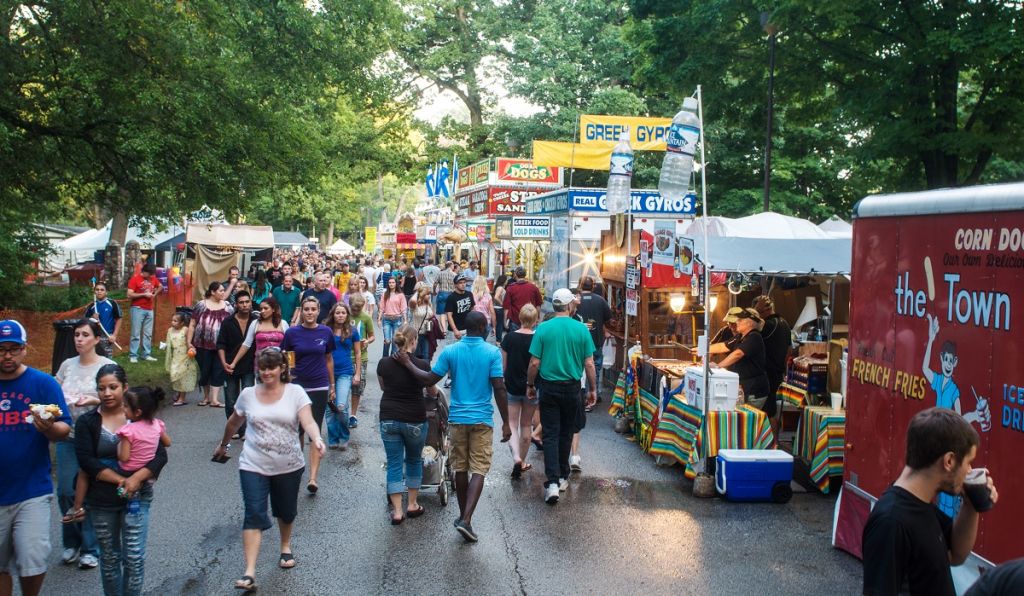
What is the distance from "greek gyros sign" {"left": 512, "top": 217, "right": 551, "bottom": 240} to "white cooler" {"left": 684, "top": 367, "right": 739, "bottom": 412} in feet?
40.8

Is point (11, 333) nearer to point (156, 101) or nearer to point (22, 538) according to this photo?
point (22, 538)

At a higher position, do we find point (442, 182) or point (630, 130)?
point (442, 182)

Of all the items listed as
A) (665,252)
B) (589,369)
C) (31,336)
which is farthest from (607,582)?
(31,336)

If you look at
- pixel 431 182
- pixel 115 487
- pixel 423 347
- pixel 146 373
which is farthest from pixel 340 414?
pixel 431 182

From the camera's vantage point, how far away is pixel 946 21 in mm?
15188

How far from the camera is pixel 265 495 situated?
227 inches

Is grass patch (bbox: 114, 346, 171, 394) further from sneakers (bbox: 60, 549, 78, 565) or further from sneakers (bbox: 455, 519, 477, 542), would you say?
sneakers (bbox: 455, 519, 477, 542)

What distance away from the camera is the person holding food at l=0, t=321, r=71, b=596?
15.2 feet

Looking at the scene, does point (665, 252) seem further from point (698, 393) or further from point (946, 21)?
point (946, 21)

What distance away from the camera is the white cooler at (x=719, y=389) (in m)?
8.71

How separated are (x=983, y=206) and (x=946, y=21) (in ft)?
39.5

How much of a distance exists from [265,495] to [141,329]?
1159 centimetres

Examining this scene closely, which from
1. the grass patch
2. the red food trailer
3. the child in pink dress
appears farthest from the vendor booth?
the grass patch

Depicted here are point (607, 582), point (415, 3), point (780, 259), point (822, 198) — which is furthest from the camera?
point (415, 3)
